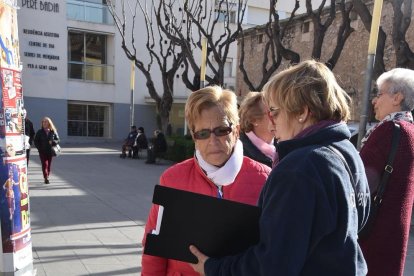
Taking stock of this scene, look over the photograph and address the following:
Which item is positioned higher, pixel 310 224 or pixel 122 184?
pixel 310 224

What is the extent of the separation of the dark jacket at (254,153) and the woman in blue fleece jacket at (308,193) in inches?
50.4

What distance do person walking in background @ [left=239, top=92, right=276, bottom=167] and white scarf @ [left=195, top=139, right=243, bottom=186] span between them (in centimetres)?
68

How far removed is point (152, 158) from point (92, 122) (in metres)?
12.8

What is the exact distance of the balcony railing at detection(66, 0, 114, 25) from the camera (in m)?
24.2

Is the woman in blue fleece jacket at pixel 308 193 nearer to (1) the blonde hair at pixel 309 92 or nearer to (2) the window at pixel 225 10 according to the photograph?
(1) the blonde hair at pixel 309 92

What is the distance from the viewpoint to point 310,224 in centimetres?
125

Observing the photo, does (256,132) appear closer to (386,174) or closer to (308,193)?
(386,174)

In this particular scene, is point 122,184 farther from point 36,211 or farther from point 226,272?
point 226,272

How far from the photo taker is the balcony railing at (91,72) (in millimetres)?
25047

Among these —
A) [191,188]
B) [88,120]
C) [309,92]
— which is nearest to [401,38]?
[191,188]

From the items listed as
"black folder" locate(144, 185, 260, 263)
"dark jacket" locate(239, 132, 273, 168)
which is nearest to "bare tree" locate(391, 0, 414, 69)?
"dark jacket" locate(239, 132, 273, 168)

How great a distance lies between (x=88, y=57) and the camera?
25.6 metres

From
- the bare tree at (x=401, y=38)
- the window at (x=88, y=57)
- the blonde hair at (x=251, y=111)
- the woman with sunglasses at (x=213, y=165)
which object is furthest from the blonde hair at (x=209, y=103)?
the window at (x=88, y=57)

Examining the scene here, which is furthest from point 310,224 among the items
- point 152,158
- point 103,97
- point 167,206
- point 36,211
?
point 103,97
